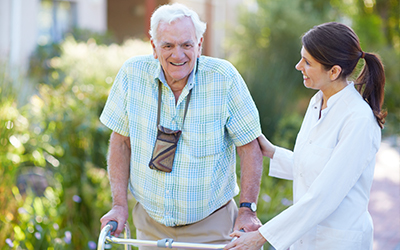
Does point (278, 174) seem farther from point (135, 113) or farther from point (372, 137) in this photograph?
point (135, 113)

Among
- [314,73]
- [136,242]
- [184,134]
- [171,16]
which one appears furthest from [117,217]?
[314,73]

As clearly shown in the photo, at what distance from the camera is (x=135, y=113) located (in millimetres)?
2389

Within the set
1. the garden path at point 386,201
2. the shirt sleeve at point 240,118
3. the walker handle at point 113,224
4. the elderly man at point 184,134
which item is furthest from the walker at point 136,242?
the garden path at point 386,201

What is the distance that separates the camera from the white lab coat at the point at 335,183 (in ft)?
6.20

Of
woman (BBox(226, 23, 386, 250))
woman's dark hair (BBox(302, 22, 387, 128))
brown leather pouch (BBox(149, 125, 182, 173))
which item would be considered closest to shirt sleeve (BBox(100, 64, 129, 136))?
brown leather pouch (BBox(149, 125, 182, 173))

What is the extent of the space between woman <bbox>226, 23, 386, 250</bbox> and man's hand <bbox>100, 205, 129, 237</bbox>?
66 cm

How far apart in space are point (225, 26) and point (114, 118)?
9.03 meters

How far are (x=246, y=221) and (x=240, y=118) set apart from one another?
1.74 feet

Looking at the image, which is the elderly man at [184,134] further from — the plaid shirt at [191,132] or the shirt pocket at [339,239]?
the shirt pocket at [339,239]

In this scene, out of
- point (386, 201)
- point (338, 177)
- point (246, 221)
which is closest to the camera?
point (338, 177)

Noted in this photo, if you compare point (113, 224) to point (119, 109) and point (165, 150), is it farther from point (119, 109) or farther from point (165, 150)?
point (119, 109)

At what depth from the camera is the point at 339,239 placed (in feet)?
6.52

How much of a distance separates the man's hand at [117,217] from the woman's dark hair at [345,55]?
1290 mm

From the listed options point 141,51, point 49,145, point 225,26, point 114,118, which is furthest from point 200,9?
point 114,118
